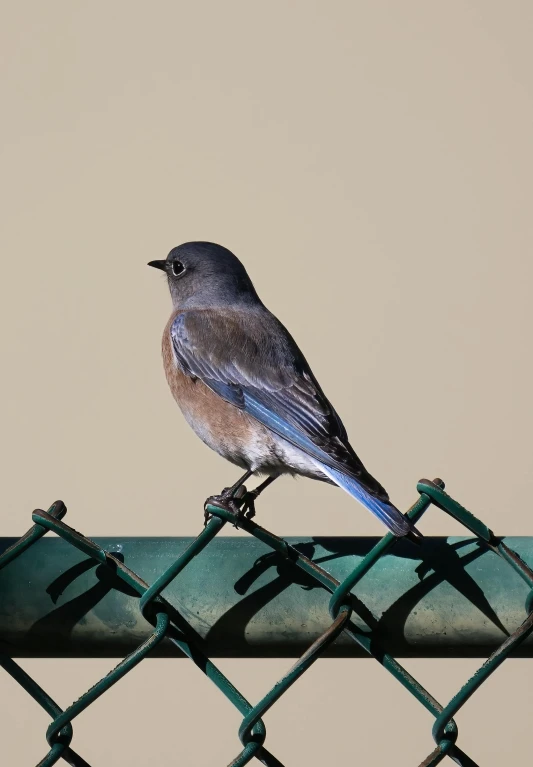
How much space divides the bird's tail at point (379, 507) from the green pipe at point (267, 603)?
1.8 inches

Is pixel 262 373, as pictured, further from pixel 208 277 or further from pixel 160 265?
pixel 160 265

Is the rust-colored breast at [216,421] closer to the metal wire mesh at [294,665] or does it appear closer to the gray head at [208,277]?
the gray head at [208,277]

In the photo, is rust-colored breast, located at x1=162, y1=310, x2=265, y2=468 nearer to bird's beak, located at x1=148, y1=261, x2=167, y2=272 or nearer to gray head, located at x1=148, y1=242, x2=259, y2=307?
gray head, located at x1=148, y1=242, x2=259, y2=307

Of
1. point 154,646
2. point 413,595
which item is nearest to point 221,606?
point 154,646

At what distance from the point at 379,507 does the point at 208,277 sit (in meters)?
2.08

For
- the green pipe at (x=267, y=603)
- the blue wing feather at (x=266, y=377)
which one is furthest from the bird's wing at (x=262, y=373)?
the green pipe at (x=267, y=603)

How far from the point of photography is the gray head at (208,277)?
13.9 ft

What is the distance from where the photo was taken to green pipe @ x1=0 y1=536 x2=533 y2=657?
1592 millimetres

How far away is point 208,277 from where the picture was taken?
4289 mm

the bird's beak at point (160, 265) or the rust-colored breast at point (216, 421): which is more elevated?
the bird's beak at point (160, 265)

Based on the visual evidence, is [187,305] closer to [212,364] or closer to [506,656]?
[212,364]

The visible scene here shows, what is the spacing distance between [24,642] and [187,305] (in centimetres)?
277

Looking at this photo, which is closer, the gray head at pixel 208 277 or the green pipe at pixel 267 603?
the green pipe at pixel 267 603

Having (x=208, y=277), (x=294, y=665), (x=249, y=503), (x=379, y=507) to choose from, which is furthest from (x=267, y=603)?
(x=208, y=277)
